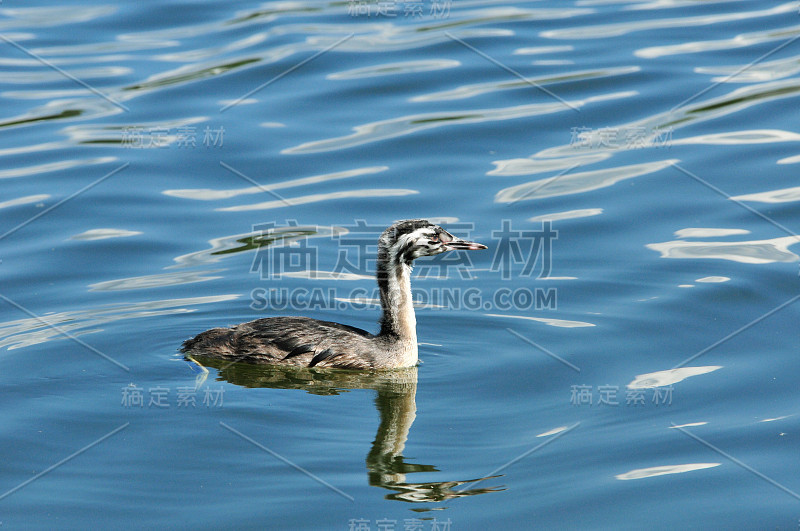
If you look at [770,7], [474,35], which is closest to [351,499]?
[474,35]

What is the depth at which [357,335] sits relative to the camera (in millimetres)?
10562

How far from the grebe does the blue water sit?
22cm

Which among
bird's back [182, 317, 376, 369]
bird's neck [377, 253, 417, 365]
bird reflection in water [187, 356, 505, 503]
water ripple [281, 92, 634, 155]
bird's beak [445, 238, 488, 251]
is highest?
water ripple [281, 92, 634, 155]

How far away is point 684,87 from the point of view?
710 inches

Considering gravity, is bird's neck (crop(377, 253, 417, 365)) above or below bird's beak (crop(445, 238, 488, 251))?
below

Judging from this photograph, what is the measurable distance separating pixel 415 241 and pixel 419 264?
8.81ft

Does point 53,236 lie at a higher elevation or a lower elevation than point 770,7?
lower

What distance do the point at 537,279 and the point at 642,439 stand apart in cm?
391

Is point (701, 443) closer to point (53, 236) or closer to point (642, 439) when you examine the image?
point (642, 439)

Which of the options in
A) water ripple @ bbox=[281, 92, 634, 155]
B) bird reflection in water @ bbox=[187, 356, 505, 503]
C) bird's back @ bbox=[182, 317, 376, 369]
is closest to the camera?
bird reflection in water @ bbox=[187, 356, 505, 503]

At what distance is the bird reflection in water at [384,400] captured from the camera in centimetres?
783

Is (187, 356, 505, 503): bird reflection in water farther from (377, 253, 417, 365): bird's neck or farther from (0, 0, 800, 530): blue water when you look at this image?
(377, 253, 417, 365): bird's neck

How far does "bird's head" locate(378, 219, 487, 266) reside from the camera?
34.7 feet

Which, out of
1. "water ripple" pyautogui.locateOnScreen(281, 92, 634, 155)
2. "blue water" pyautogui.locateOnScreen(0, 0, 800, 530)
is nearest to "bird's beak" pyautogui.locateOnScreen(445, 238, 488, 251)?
"blue water" pyautogui.locateOnScreen(0, 0, 800, 530)
